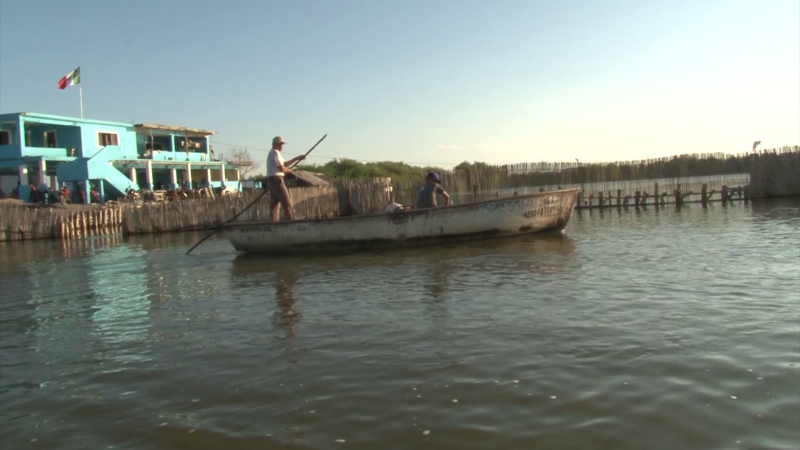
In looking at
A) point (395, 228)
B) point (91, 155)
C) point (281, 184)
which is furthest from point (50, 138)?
point (395, 228)

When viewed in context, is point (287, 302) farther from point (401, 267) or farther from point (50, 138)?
point (50, 138)

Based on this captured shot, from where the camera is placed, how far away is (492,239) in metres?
13.5

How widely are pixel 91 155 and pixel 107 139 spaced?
187cm

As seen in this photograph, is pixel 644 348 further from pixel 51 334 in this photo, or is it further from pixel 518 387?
pixel 51 334

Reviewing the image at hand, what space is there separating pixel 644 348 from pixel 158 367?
406 cm

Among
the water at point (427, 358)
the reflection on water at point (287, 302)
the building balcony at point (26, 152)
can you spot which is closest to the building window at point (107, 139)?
the building balcony at point (26, 152)

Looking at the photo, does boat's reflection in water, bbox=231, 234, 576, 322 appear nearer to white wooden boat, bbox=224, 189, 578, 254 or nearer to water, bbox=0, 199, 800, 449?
water, bbox=0, 199, 800, 449

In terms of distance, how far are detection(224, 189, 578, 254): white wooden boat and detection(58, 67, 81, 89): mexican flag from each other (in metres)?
25.7

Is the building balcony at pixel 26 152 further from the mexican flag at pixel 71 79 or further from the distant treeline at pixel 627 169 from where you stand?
the distant treeline at pixel 627 169

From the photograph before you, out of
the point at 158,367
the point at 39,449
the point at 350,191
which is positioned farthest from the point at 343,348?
the point at 350,191

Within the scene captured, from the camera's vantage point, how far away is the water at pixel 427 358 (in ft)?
12.0

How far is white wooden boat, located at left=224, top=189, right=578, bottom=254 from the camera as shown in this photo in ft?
42.4

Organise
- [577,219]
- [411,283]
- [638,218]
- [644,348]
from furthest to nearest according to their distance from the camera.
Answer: [577,219] < [638,218] < [411,283] < [644,348]

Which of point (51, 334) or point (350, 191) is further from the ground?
point (350, 191)
